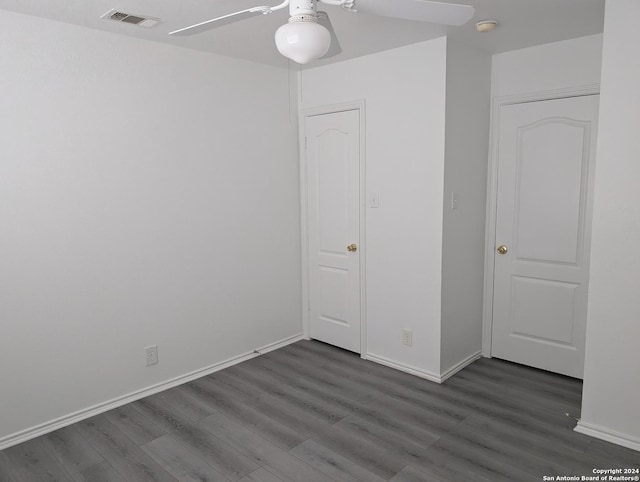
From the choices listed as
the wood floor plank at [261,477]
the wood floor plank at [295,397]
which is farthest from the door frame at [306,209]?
the wood floor plank at [261,477]

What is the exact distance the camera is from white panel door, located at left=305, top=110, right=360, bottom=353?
3857 mm

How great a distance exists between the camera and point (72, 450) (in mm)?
2666

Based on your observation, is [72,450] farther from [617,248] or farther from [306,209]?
[617,248]

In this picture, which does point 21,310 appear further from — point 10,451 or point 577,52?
point 577,52

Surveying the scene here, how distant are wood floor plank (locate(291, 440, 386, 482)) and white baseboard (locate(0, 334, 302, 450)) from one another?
1235 mm

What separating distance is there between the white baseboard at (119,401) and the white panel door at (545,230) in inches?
78.8

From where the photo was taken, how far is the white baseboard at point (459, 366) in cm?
349

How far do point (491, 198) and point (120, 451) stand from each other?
3082mm

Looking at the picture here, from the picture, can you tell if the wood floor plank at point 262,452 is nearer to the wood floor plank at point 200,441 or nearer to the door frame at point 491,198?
the wood floor plank at point 200,441

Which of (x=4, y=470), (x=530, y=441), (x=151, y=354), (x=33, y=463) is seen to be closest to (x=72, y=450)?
(x=33, y=463)

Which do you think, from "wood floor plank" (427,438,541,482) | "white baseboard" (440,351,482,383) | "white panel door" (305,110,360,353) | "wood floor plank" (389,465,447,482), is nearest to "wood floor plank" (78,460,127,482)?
"wood floor plank" (389,465,447,482)

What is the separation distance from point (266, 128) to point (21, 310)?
86.0 inches

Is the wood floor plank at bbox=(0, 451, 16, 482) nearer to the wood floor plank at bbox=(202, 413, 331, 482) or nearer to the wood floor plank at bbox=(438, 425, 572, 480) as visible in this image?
the wood floor plank at bbox=(202, 413, 331, 482)

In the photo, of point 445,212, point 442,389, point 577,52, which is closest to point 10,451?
point 442,389
